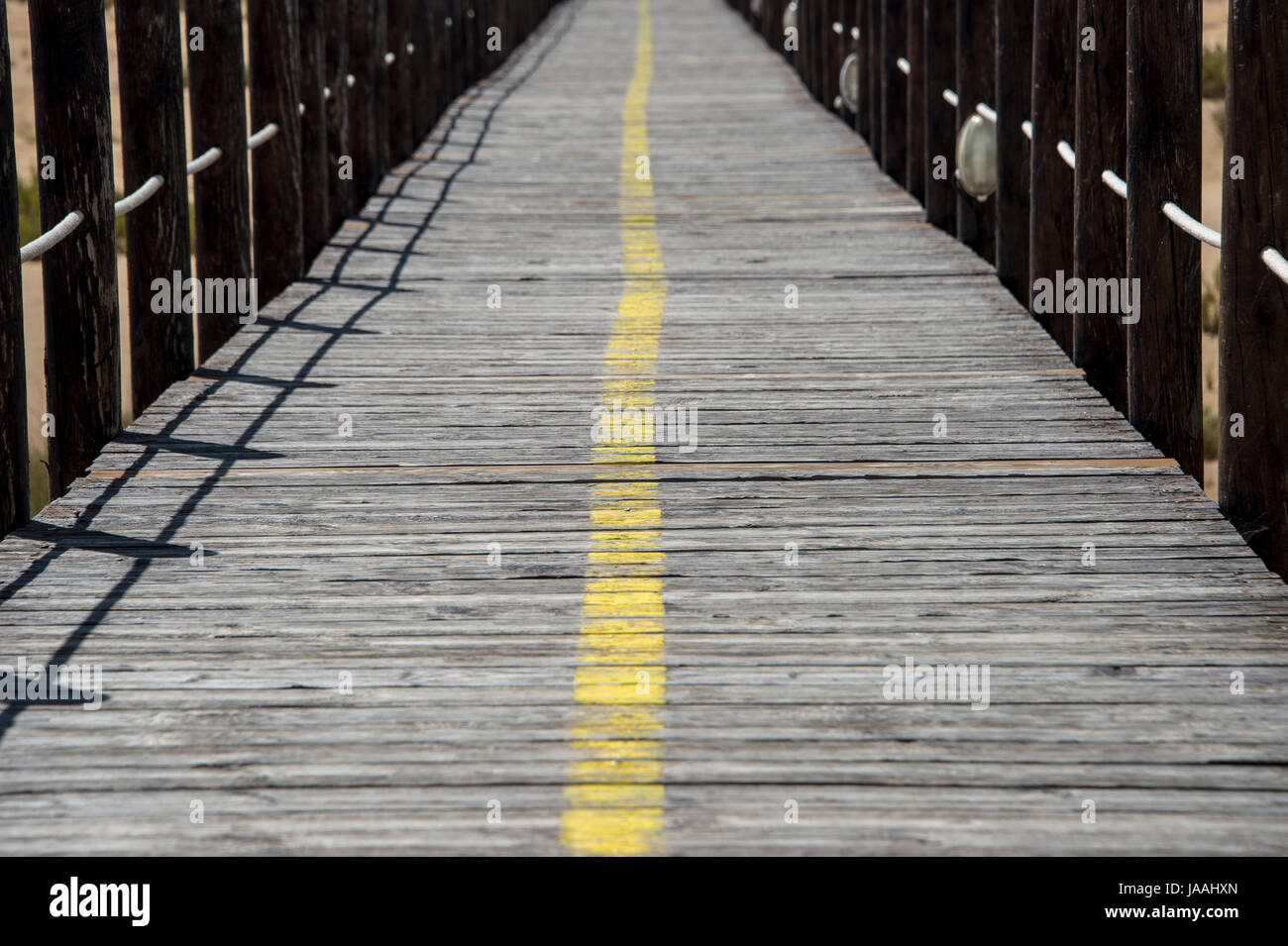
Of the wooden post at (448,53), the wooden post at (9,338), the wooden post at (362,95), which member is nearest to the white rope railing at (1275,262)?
the wooden post at (9,338)

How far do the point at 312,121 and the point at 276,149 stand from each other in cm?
92

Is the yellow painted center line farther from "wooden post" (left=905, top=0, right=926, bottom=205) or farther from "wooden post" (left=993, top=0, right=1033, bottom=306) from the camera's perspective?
"wooden post" (left=905, top=0, right=926, bottom=205)

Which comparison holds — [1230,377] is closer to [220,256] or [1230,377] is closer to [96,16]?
[96,16]

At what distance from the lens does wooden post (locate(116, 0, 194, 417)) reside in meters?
8.44

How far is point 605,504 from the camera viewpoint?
6.42 m

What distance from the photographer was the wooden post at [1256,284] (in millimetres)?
5793

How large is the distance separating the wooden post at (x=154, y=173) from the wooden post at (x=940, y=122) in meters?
5.49

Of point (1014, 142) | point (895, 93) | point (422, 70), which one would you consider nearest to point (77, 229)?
point (1014, 142)

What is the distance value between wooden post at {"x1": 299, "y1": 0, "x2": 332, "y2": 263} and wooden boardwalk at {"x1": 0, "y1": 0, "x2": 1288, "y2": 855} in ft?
5.54

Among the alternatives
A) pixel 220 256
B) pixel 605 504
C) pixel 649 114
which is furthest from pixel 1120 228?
pixel 649 114

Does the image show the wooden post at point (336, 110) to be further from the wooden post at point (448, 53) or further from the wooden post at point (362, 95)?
the wooden post at point (448, 53)

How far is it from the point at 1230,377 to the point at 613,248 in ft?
20.8

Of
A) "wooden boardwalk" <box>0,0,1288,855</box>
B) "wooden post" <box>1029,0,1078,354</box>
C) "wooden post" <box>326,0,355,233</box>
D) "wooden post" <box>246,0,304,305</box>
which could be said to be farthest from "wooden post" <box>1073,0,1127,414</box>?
"wooden post" <box>326,0,355,233</box>
